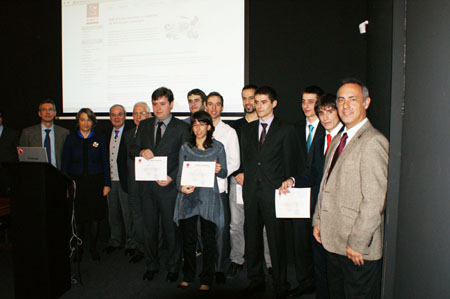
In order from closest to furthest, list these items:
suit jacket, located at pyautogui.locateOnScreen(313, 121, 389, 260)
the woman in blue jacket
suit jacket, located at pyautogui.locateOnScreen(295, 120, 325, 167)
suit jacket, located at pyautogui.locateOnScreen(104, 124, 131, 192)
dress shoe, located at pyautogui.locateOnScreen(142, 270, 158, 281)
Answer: suit jacket, located at pyautogui.locateOnScreen(313, 121, 389, 260) → suit jacket, located at pyautogui.locateOnScreen(295, 120, 325, 167) → dress shoe, located at pyautogui.locateOnScreen(142, 270, 158, 281) → the woman in blue jacket → suit jacket, located at pyautogui.locateOnScreen(104, 124, 131, 192)

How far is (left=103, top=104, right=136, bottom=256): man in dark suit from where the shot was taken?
3688mm

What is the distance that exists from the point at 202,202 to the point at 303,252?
107cm

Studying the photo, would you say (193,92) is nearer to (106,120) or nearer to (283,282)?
(106,120)

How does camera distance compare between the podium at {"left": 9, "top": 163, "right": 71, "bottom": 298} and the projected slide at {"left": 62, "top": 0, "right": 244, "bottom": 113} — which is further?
the projected slide at {"left": 62, "top": 0, "right": 244, "bottom": 113}

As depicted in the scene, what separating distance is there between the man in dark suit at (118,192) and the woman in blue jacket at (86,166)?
9.5 inches

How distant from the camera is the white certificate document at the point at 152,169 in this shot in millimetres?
2770

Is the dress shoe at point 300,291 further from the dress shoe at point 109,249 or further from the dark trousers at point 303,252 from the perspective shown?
the dress shoe at point 109,249

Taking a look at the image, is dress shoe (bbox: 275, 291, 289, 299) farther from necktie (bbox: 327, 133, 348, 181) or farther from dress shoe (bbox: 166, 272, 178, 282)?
necktie (bbox: 327, 133, 348, 181)

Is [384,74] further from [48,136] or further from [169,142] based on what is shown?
[48,136]

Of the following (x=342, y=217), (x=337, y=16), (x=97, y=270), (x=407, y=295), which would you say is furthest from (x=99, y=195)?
(x=337, y=16)

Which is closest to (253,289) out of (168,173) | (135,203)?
(168,173)

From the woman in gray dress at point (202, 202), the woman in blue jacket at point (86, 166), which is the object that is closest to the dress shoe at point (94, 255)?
the woman in blue jacket at point (86, 166)

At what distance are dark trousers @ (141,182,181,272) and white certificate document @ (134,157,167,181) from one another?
0.12m

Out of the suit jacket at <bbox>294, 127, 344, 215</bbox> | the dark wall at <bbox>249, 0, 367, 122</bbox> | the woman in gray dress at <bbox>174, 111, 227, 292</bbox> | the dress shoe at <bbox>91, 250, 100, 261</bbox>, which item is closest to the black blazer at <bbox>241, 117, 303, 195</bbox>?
the suit jacket at <bbox>294, 127, 344, 215</bbox>
